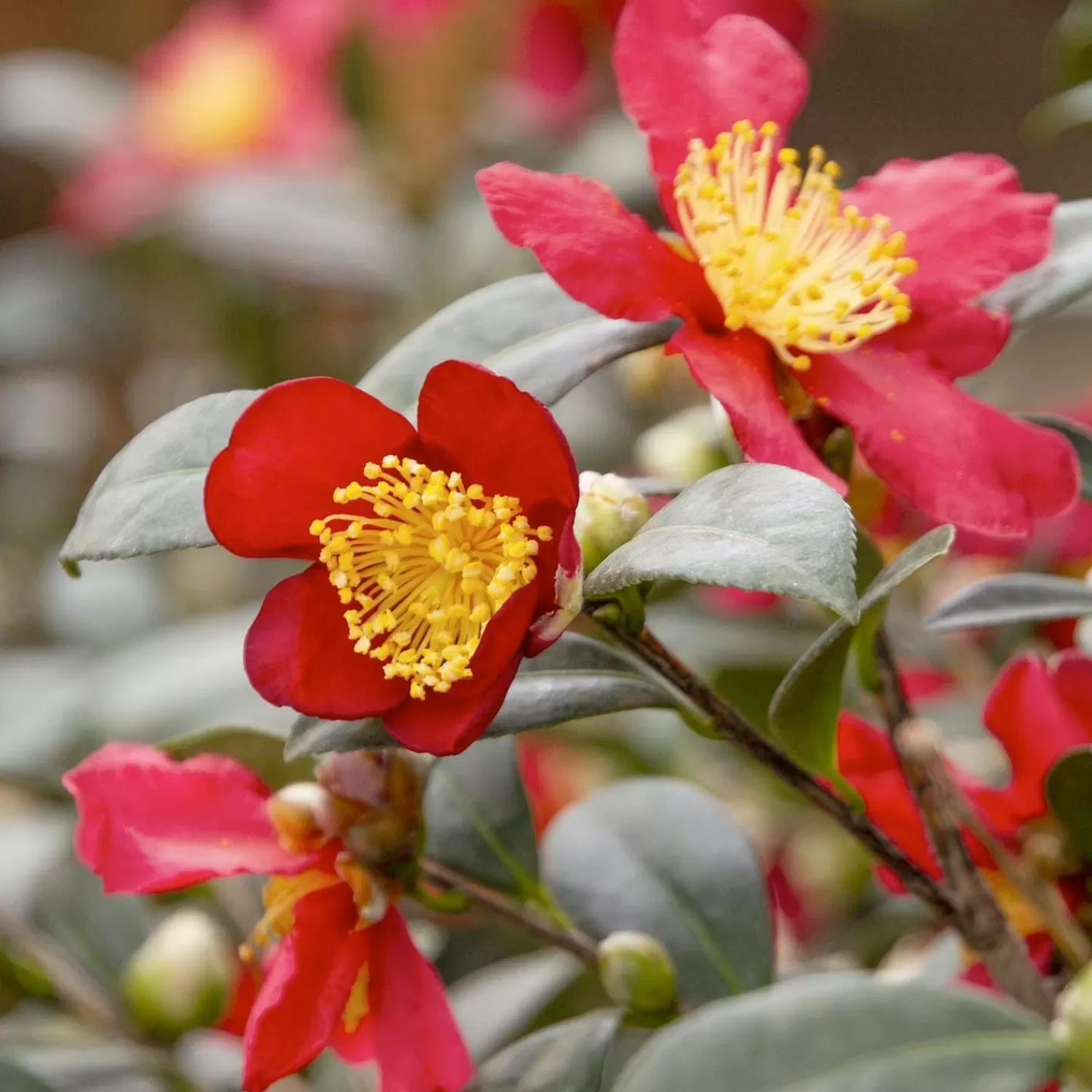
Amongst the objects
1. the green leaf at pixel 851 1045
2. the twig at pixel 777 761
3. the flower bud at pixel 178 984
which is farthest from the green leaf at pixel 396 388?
the flower bud at pixel 178 984

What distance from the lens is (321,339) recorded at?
1834 mm

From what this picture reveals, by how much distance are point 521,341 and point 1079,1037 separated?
0.29 m

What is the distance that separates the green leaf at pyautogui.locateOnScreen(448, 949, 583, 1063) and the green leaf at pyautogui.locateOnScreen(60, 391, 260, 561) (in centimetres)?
37

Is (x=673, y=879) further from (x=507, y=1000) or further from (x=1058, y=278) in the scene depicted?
(x=1058, y=278)

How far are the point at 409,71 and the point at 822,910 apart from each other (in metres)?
1.16

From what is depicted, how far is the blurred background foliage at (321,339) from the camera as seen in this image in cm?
77

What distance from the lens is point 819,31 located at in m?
1.49

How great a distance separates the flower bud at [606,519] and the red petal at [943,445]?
0.09m

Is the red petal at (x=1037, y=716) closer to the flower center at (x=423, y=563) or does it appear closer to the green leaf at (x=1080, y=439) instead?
the green leaf at (x=1080, y=439)

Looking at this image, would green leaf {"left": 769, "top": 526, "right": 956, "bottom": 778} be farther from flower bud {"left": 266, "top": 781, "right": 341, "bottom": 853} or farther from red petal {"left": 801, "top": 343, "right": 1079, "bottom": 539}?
flower bud {"left": 266, "top": 781, "right": 341, "bottom": 853}

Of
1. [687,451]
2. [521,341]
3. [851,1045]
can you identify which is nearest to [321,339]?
[687,451]

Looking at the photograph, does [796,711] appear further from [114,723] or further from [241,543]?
[114,723]

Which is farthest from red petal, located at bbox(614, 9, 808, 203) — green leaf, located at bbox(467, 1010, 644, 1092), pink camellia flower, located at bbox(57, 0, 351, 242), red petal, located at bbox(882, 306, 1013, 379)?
pink camellia flower, located at bbox(57, 0, 351, 242)

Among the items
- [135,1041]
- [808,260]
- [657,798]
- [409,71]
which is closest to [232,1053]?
[135,1041]
